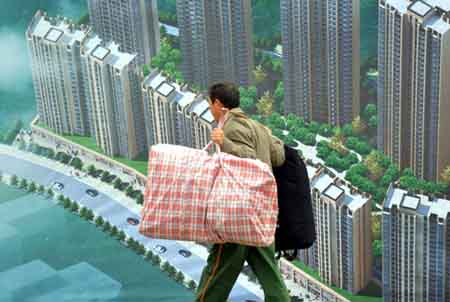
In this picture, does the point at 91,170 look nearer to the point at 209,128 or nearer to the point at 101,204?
the point at 101,204

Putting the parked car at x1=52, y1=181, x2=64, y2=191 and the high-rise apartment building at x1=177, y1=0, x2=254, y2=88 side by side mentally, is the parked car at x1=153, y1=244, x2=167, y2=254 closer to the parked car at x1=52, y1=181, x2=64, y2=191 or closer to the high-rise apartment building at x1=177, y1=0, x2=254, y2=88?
the parked car at x1=52, y1=181, x2=64, y2=191

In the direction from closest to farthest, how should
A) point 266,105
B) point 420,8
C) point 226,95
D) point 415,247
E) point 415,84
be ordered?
point 226,95
point 420,8
point 415,84
point 415,247
point 266,105

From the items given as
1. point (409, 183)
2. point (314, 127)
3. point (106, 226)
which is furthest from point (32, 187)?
point (409, 183)

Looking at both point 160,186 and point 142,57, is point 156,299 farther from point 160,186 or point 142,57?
point 160,186

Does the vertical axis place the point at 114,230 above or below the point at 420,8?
below

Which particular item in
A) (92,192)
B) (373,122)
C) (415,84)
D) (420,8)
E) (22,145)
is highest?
(420,8)

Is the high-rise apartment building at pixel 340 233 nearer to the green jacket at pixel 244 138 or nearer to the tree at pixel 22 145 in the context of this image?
the tree at pixel 22 145

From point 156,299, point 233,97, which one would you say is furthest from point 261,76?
point 233,97

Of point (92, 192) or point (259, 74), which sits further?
point (92, 192)
